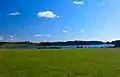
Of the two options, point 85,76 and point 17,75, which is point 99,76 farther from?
point 17,75

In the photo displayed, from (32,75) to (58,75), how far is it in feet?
3.97

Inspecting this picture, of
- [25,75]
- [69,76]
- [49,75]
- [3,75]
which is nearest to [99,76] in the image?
[69,76]

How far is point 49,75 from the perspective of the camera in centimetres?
1344

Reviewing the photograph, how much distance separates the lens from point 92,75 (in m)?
13.1

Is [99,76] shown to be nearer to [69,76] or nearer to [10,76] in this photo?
[69,76]

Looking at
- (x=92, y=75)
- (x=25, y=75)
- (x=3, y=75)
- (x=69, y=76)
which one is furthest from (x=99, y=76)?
(x=3, y=75)

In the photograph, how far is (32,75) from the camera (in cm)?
1360

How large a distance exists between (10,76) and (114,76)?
462cm

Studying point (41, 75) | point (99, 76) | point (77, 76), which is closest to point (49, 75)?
point (41, 75)

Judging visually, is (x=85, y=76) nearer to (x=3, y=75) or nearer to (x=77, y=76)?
(x=77, y=76)

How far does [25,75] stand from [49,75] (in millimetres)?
1087

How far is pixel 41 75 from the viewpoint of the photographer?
13.4 m

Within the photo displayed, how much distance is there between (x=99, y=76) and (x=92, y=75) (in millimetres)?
360

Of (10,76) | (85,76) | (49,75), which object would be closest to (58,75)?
(49,75)
